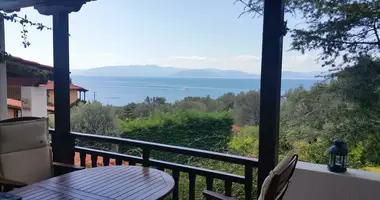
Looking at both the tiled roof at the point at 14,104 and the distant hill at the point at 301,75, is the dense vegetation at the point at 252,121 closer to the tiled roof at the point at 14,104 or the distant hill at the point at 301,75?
the distant hill at the point at 301,75

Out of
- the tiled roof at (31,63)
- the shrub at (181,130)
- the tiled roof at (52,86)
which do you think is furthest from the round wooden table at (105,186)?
the shrub at (181,130)

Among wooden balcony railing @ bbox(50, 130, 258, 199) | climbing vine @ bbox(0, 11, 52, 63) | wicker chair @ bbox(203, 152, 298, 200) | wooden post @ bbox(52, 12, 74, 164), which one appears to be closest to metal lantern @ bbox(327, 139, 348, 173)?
wooden balcony railing @ bbox(50, 130, 258, 199)

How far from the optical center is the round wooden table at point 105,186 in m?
1.96

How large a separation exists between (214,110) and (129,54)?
218 centimetres

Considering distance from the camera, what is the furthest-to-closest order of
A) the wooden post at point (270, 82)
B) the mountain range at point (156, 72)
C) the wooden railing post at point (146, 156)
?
the mountain range at point (156, 72) → the wooden railing post at point (146, 156) → the wooden post at point (270, 82)

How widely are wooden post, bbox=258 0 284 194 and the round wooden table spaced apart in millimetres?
760

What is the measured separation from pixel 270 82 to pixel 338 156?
78cm

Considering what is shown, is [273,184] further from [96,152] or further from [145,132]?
[145,132]

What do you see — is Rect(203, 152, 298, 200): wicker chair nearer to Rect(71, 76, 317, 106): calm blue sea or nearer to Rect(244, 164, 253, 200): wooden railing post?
Rect(244, 164, 253, 200): wooden railing post

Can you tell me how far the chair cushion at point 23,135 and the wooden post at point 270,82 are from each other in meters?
2.08

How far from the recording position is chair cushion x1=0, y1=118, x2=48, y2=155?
2709mm

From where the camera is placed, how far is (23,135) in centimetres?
283

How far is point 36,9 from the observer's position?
3.58 m

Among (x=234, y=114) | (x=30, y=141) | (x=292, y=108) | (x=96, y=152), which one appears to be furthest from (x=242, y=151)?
(x=30, y=141)
